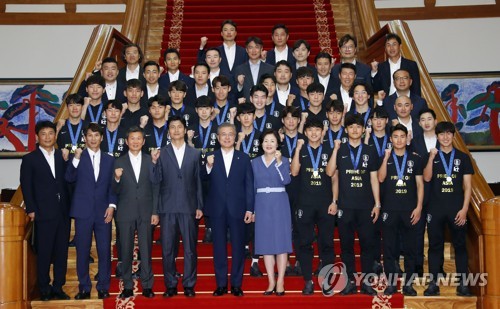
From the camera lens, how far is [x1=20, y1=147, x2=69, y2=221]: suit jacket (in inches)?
222

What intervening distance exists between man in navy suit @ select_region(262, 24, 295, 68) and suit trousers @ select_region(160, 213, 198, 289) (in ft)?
8.53

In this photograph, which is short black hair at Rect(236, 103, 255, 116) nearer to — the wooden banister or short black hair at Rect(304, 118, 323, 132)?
short black hair at Rect(304, 118, 323, 132)

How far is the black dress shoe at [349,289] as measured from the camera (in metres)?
5.54

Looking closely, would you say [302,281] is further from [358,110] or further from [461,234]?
[358,110]

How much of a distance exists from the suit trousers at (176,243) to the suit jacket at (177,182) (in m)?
0.06

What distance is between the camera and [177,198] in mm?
5668

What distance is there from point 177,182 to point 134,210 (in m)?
0.39

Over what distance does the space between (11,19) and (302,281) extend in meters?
7.45

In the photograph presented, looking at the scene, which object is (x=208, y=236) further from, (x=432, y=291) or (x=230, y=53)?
(x=230, y=53)

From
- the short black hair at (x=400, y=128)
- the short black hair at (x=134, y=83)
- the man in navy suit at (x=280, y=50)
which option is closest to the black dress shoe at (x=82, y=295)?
the short black hair at (x=134, y=83)

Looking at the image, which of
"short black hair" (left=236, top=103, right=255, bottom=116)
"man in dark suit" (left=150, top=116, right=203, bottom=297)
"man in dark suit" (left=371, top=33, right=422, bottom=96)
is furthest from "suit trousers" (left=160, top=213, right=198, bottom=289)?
"man in dark suit" (left=371, top=33, right=422, bottom=96)

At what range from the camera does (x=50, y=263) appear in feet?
18.6

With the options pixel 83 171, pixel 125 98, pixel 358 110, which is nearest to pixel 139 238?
pixel 83 171

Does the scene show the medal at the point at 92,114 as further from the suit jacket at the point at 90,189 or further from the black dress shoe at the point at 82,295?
the black dress shoe at the point at 82,295
